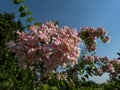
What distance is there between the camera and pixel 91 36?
8305 millimetres

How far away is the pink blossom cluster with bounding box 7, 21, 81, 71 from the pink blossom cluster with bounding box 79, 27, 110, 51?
11.1ft

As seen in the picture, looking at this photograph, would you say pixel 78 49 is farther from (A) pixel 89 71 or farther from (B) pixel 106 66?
(B) pixel 106 66

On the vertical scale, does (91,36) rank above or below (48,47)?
above

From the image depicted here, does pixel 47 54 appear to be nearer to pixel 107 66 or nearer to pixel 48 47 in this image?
pixel 48 47

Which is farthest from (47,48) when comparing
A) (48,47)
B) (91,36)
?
(91,36)

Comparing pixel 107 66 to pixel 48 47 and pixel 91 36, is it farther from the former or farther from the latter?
pixel 48 47

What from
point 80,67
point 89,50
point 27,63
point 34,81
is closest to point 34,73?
point 34,81

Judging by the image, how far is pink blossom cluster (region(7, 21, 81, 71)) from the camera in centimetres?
430

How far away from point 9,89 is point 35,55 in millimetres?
3183

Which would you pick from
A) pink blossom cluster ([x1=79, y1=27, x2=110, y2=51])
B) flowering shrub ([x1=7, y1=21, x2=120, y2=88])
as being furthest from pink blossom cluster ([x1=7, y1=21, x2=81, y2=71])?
pink blossom cluster ([x1=79, y1=27, x2=110, y2=51])

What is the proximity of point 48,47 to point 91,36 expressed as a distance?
4.11m

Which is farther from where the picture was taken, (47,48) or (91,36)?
(91,36)

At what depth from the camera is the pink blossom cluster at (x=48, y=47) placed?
430 cm

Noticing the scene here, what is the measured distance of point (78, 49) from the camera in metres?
4.50
